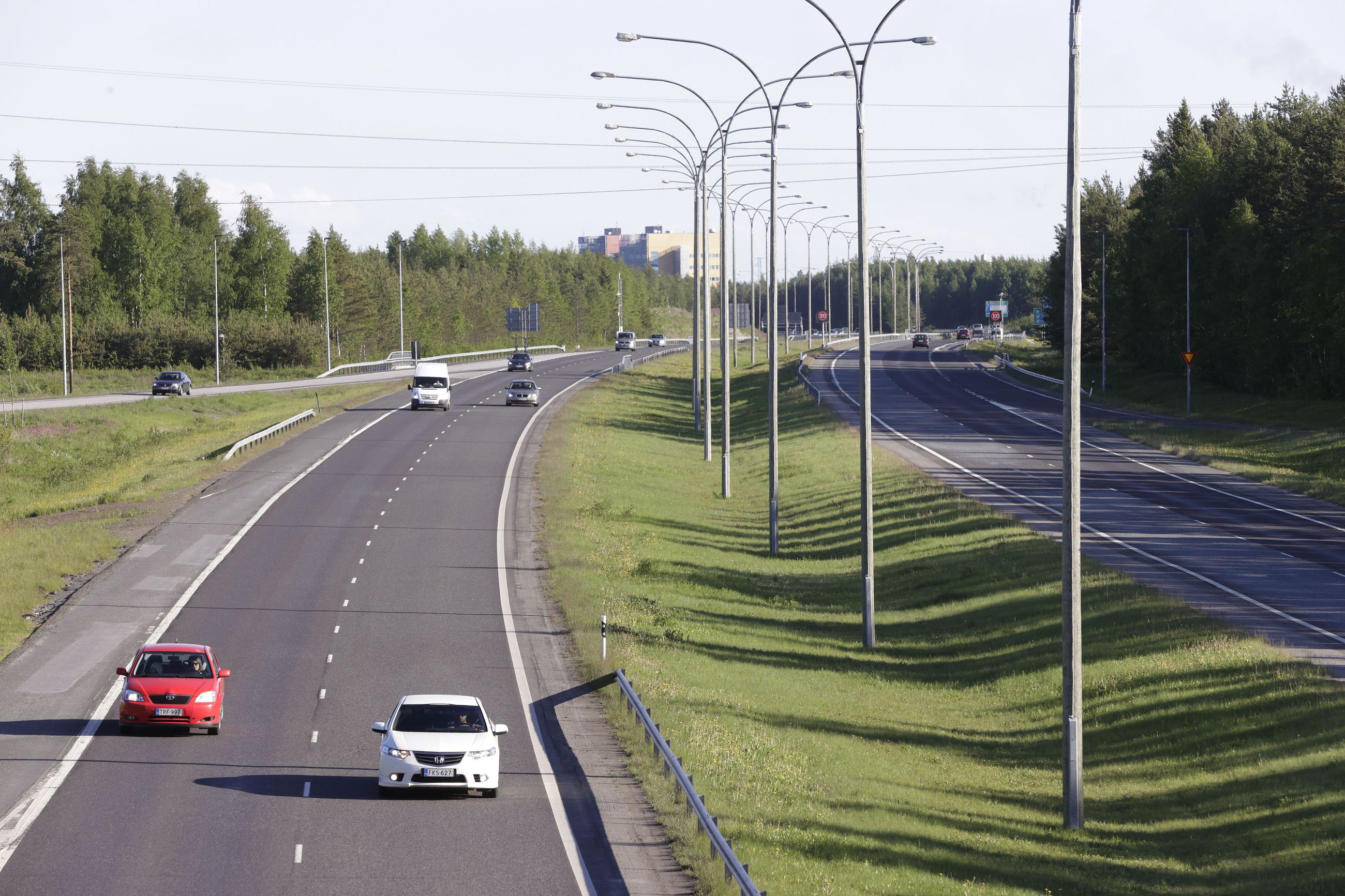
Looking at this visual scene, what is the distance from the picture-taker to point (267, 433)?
66.5m

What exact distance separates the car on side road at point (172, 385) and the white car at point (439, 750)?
81.6m

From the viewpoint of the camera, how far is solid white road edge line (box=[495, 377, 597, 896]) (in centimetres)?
1653

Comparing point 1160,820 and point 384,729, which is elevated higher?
point 384,729

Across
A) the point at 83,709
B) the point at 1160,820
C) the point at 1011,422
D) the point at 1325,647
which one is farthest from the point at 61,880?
the point at 1011,422

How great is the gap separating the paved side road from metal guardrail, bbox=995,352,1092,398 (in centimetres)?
4453

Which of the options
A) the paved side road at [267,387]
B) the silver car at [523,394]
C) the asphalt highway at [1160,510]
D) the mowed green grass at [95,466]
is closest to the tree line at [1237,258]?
the asphalt highway at [1160,510]

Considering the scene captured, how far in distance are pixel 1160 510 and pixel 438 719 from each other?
34950 millimetres

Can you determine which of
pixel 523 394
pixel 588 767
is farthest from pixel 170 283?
pixel 588 767

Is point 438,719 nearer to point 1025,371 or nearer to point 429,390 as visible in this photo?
point 429,390

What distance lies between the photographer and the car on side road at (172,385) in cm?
9531

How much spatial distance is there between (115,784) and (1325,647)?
2257 cm

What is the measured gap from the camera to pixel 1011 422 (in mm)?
80688

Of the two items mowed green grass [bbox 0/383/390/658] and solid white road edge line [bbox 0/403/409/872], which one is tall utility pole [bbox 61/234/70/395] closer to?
mowed green grass [bbox 0/383/390/658]

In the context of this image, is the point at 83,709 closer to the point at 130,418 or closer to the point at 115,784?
the point at 115,784
